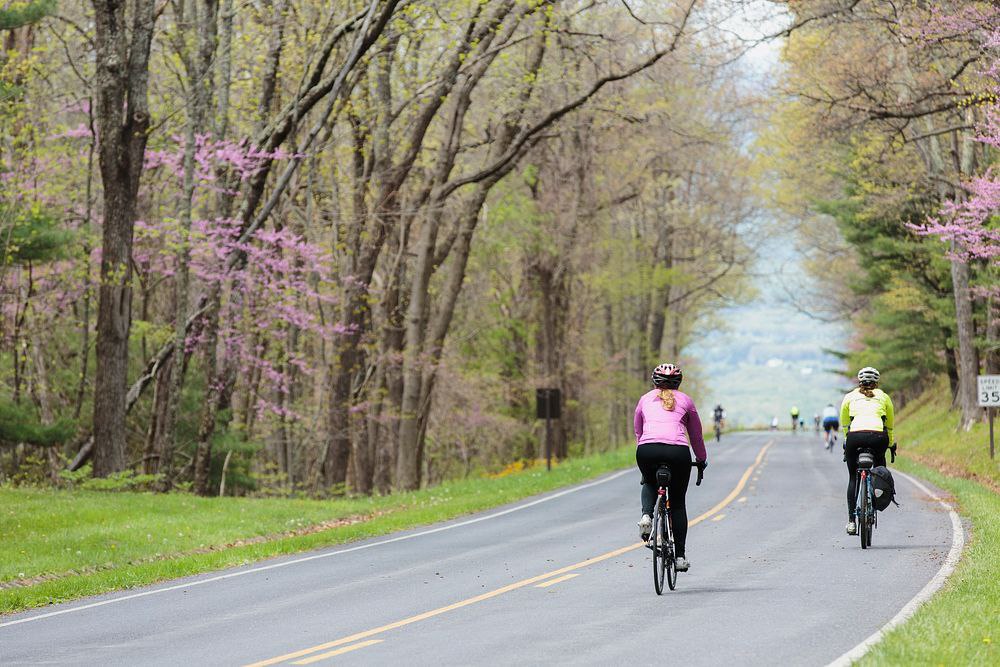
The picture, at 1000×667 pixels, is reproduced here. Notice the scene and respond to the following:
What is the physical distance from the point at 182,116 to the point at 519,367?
2449 centimetres

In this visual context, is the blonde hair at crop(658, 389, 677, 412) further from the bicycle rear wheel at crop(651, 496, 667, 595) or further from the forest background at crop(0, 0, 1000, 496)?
the forest background at crop(0, 0, 1000, 496)

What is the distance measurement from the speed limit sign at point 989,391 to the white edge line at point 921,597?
354 inches

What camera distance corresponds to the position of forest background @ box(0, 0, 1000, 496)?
82.9 feet

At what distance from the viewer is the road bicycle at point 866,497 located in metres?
15.4

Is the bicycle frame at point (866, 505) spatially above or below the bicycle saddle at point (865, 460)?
below

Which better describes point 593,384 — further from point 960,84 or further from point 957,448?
point 960,84

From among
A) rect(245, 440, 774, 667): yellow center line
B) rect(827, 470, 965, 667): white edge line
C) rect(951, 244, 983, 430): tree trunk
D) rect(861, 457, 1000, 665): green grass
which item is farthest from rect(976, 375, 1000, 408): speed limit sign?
rect(861, 457, 1000, 665): green grass

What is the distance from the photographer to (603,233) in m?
51.4

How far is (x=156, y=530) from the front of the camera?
19406 millimetres

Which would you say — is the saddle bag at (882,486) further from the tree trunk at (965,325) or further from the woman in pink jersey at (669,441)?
the tree trunk at (965,325)

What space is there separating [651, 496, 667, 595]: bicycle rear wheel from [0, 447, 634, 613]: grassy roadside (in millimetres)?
6479

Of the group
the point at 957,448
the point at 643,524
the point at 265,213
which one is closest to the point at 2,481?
the point at 265,213

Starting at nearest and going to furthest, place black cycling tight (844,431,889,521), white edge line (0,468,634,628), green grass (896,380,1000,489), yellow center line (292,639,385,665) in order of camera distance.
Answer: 1. yellow center line (292,639,385,665)
2. white edge line (0,468,634,628)
3. black cycling tight (844,431,889,521)
4. green grass (896,380,1000,489)

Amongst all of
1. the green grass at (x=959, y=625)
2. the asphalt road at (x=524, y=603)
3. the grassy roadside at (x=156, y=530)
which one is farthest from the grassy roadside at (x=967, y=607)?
the grassy roadside at (x=156, y=530)
